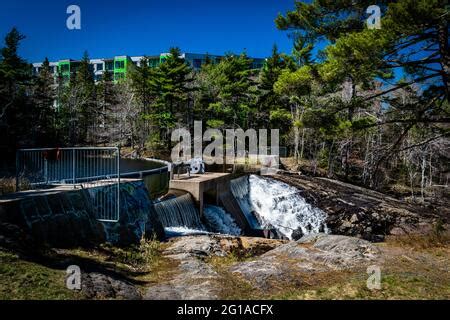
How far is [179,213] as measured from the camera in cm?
1862

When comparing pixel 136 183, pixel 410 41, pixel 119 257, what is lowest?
pixel 119 257

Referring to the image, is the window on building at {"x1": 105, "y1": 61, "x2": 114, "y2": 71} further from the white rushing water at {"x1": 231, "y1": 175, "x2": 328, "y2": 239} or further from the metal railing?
the metal railing

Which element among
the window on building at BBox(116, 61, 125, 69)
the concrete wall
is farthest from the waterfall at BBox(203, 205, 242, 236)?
the window on building at BBox(116, 61, 125, 69)

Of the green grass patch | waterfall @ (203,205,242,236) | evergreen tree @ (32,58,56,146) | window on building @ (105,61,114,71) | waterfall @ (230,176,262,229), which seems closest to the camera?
the green grass patch

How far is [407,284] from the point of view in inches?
289

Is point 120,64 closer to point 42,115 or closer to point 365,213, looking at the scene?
point 42,115

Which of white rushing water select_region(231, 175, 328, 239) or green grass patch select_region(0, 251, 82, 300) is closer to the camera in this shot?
green grass patch select_region(0, 251, 82, 300)

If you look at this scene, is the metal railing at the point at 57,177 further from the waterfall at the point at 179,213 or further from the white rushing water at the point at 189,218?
the waterfall at the point at 179,213

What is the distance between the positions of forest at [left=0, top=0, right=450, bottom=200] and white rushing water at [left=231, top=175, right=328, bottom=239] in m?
4.61

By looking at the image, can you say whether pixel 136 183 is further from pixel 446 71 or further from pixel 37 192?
pixel 446 71

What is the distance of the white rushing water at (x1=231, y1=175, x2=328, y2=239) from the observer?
2412cm

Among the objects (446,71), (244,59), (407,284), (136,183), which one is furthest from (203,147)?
(407,284)

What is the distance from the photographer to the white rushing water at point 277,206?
24125 mm
